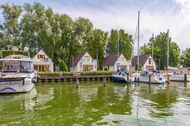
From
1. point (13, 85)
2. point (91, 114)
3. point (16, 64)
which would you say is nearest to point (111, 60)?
point (16, 64)

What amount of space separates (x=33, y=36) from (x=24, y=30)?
227cm

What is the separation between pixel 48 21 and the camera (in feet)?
218

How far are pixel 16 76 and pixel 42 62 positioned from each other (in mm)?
35940

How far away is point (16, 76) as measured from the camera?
96.0 ft

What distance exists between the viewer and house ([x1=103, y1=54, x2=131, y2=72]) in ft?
243

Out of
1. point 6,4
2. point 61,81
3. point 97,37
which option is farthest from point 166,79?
point 6,4

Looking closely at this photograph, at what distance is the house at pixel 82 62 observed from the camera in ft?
228

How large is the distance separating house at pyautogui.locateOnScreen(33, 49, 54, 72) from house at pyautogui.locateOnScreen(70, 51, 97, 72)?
20.0 ft

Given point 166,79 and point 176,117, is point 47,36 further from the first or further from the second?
point 176,117

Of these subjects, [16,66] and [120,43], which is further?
[120,43]

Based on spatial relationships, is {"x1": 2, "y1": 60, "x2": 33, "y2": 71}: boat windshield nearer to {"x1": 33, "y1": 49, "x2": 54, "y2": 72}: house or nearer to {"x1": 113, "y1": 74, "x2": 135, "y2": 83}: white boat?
{"x1": 113, "y1": 74, "x2": 135, "y2": 83}: white boat

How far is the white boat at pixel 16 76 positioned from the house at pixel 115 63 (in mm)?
39934

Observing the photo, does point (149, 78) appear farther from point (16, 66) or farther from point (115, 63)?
point (115, 63)

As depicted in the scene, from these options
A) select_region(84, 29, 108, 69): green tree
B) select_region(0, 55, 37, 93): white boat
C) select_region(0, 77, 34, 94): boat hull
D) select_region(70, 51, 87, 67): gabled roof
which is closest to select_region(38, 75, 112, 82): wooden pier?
select_region(0, 55, 37, 93): white boat
